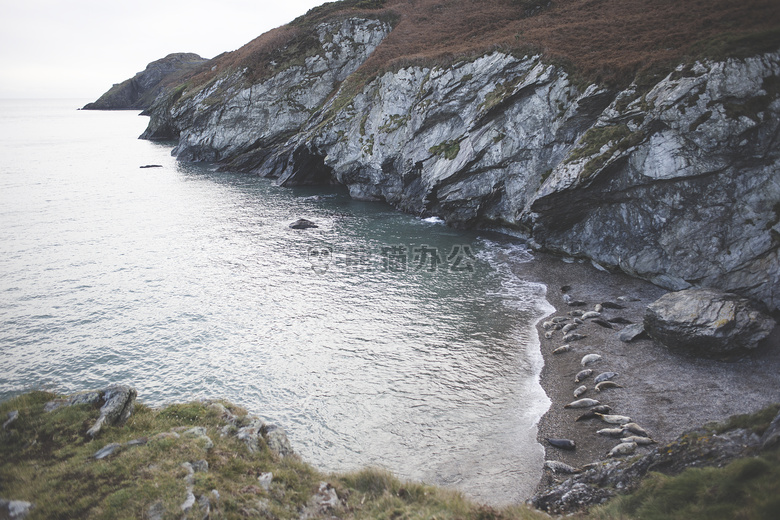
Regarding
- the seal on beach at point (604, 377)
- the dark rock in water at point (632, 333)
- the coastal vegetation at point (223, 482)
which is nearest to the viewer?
the coastal vegetation at point (223, 482)

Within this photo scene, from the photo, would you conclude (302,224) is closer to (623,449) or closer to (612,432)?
(612,432)

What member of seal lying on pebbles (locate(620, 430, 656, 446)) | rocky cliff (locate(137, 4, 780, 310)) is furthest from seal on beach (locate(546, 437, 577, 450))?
rocky cliff (locate(137, 4, 780, 310))

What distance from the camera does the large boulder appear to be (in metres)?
23.2

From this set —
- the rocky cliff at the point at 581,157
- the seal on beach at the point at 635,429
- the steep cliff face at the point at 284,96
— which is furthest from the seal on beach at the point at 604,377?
the steep cliff face at the point at 284,96

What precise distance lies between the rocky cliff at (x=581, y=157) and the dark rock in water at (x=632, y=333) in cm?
741

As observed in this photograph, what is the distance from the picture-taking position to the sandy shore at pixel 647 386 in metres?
19.2

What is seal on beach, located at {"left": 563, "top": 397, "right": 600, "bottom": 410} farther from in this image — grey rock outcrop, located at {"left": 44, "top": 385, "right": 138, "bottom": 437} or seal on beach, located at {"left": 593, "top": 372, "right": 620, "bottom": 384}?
grey rock outcrop, located at {"left": 44, "top": 385, "right": 138, "bottom": 437}

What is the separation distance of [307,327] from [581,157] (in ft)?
88.6

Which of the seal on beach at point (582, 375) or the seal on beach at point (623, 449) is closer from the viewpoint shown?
the seal on beach at point (623, 449)

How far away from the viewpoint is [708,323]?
23.8 metres

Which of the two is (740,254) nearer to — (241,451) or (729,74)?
(729,74)

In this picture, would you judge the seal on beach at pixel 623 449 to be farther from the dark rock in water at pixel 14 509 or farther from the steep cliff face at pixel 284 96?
the steep cliff face at pixel 284 96

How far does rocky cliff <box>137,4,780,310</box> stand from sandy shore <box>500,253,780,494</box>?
6926 millimetres

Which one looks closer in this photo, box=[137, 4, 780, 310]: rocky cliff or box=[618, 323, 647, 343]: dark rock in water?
box=[618, 323, 647, 343]: dark rock in water
